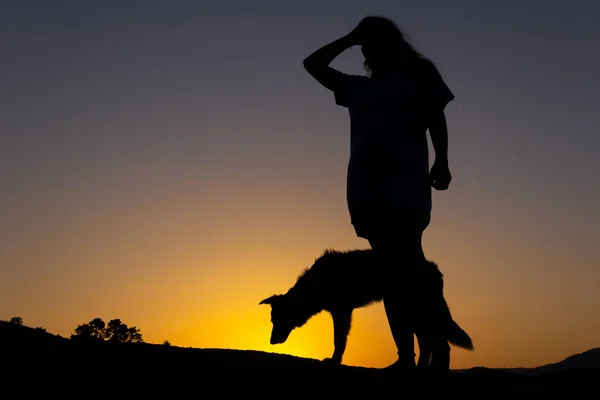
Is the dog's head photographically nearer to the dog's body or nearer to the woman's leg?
the dog's body

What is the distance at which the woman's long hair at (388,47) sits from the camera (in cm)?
444

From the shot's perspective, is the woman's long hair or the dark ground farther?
the woman's long hair

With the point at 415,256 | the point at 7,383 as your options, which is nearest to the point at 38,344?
the point at 7,383

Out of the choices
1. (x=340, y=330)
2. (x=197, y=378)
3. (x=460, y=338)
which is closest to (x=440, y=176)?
(x=197, y=378)

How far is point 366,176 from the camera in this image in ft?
13.7

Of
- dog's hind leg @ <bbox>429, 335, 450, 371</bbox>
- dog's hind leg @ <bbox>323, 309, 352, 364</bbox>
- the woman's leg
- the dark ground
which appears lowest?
the dark ground

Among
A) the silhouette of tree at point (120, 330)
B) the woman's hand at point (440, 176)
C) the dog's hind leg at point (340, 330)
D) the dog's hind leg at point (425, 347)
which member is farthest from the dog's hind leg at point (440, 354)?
the silhouette of tree at point (120, 330)

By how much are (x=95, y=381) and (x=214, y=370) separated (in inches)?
28.2

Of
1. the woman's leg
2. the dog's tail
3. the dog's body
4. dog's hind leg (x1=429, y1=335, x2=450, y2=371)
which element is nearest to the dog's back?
the dog's body

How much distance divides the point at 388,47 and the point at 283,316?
7.64 meters

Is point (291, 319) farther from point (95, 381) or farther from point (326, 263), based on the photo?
point (95, 381)

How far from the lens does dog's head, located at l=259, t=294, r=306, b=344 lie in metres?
11.2

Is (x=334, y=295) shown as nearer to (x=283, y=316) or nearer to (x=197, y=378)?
(x=283, y=316)

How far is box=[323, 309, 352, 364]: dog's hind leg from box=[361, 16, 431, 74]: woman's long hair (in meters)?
5.51
